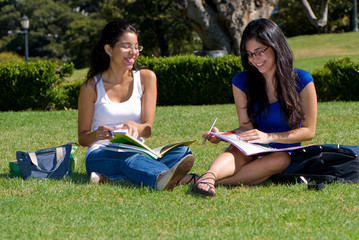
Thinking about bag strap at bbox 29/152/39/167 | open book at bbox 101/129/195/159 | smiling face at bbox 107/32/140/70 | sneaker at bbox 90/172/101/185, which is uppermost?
smiling face at bbox 107/32/140/70

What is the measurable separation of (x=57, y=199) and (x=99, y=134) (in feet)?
2.31

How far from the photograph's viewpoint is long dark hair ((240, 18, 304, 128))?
4.56 meters

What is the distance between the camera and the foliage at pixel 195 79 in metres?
13.9

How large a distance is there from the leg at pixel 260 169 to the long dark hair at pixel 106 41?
1643 millimetres

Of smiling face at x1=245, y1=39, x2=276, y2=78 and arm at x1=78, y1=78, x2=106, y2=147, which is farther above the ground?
smiling face at x1=245, y1=39, x2=276, y2=78

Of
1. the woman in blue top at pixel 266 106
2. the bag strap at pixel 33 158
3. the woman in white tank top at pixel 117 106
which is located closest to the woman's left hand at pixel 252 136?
the woman in blue top at pixel 266 106

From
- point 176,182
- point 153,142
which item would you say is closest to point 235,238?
point 176,182

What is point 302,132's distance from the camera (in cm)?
472

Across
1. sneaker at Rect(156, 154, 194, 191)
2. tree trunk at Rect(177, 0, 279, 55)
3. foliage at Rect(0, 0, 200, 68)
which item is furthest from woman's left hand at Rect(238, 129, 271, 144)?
A: foliage at Rect(0, 0, 200, 68)

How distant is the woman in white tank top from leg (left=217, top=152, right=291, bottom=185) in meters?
0.43

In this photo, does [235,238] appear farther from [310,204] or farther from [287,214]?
[310,204]

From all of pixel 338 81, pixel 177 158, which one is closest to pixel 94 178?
pixel 177 158

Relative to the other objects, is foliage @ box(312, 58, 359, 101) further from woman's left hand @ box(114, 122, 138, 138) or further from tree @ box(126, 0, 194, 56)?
tree @ box(126, 0, 194, 56)

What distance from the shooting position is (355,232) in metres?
3.34
